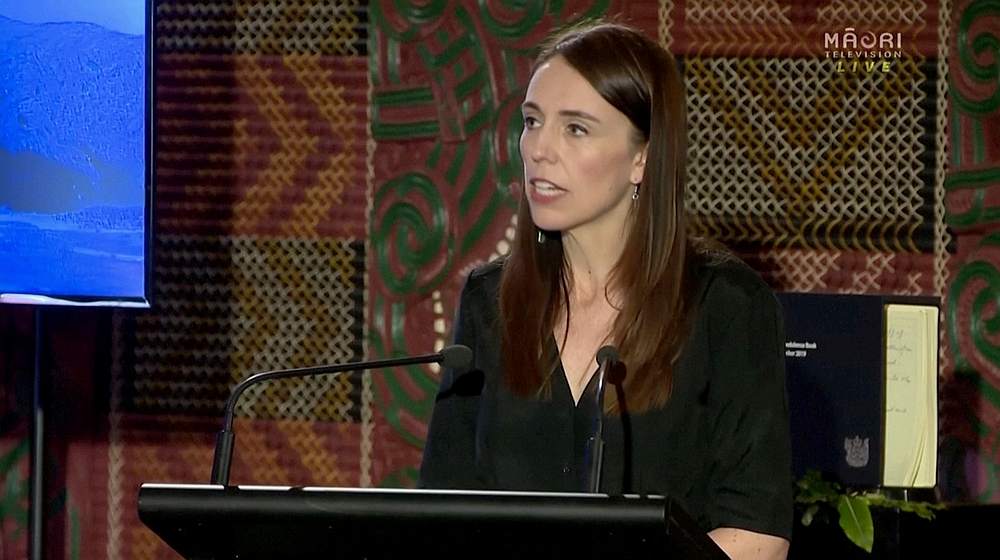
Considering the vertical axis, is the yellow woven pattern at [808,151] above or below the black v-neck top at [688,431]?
above

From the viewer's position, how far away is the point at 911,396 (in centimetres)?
288

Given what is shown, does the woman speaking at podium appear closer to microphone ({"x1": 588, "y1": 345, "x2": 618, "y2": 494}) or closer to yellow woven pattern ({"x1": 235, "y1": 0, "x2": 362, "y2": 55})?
microphone ({"x1": 588, "y1": 345, "x2": 618, "y2": 494})

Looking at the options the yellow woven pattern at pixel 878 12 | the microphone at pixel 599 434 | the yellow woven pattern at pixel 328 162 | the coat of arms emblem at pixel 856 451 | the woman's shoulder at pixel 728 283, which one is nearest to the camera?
the microphone at pixel 599 434

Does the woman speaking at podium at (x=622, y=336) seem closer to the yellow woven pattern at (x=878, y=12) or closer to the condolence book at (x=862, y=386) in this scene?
the condolence book at (x=862, y=386)

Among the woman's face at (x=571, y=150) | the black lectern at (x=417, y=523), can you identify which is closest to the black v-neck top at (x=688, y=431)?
the woman's face at (x=571, y=150)

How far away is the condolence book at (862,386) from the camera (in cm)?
284

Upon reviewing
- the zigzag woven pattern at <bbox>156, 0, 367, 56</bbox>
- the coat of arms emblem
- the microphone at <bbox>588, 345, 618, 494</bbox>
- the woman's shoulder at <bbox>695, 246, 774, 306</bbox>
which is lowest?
the coat of arms emblem

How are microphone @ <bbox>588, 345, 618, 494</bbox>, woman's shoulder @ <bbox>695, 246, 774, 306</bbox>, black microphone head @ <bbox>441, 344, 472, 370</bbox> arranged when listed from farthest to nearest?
woman's shoulder @ <bbox>695, 246, 774, 306</bbox>
black microphone head @ <bbox>441, 344, 472, 370</bbox>
microphone @ <bbox>588, 345, 618, 494</bbox>

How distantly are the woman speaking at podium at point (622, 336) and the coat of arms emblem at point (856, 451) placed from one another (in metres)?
0.71

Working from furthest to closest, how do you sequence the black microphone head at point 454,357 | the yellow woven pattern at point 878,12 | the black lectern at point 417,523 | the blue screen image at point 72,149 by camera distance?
1. the yellow woven pattern at point 878,12
2. the blue screen image at point 72,149
3. the black microphone head at point 454,357
4. the black lectern at point 417,523

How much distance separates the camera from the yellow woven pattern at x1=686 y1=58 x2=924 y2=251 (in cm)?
346

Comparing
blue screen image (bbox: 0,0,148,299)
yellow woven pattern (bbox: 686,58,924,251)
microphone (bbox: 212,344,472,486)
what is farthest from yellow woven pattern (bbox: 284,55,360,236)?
microphone (bbox: 212,344,472,486)

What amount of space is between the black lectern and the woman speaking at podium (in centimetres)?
55

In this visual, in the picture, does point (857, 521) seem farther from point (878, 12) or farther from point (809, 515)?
point (878, 12)
